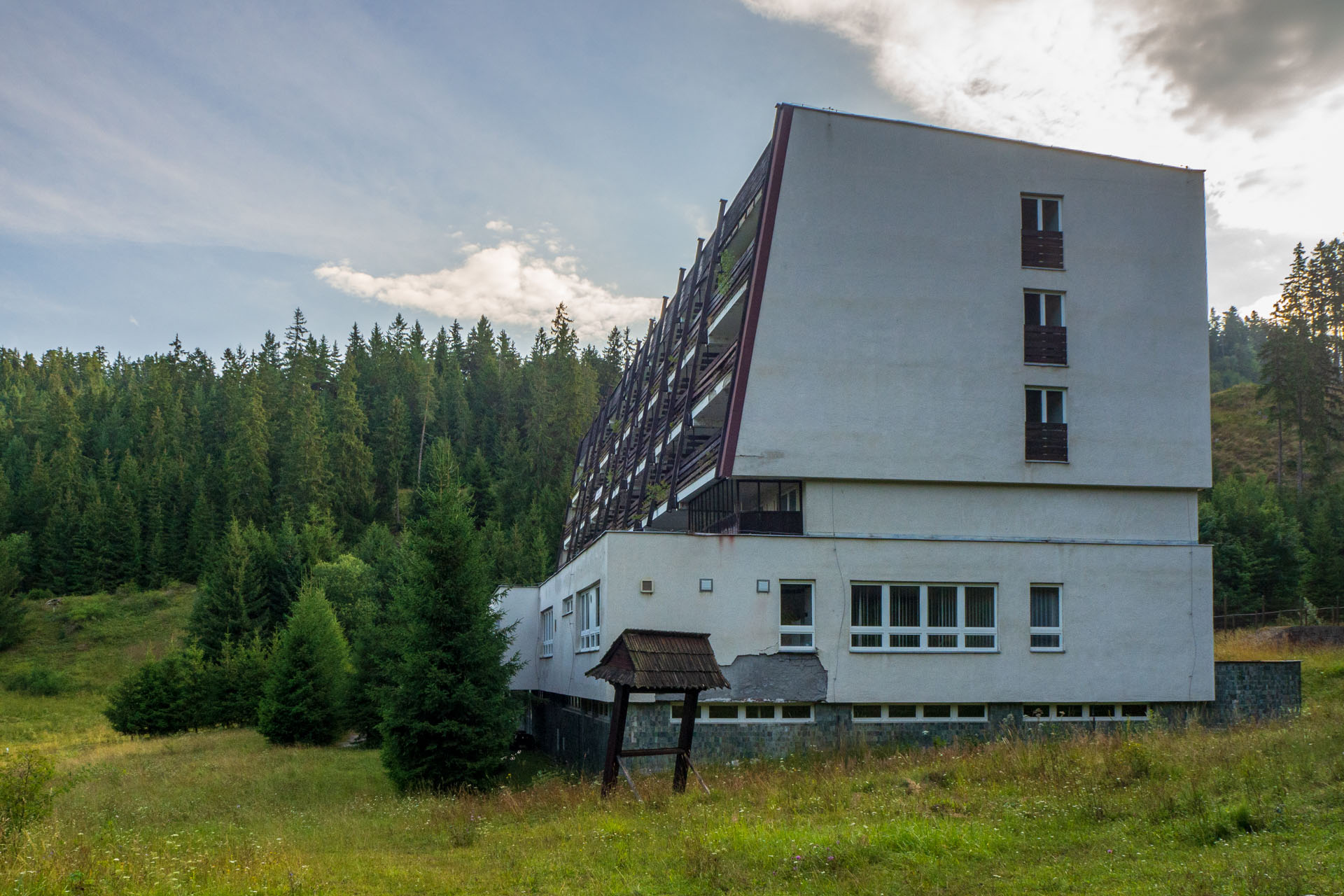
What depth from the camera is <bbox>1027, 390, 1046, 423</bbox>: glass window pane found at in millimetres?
25703

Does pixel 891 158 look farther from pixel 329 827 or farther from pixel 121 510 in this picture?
pixel 121 510

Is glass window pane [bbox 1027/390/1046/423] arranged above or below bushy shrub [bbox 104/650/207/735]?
above

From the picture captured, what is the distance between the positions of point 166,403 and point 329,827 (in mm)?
114649

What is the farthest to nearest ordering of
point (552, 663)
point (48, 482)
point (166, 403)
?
point (166, 403) < point (48, 482) < point (552, 663)

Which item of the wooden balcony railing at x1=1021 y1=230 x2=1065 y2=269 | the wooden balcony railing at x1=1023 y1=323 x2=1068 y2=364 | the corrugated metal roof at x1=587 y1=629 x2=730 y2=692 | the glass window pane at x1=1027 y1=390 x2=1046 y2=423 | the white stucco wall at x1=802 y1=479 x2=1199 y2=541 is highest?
the wooden balcony railing at x1=1021 y1=230 x2=1065 y2=269

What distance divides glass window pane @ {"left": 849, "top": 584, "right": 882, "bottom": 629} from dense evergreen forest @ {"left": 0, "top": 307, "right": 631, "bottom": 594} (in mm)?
45304

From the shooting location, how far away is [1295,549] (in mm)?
56969

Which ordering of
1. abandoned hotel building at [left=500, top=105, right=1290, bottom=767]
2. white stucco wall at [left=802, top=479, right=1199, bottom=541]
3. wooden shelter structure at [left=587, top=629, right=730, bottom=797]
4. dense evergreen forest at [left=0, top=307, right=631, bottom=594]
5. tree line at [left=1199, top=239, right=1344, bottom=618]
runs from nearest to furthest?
wooden shelter structure at [left=587, top=629, right=730, bottom=797] → abandoned hotel building at [left=500, top=105, right=1290, bottom=767] → white stucco wall at [left=802, top=479, right=1199, bottom=541] → tree line at [left=1199, top=239, right=1344, bottom=618] → dense evergreen forest at [left=0, top=307, right=631, bottom=594]

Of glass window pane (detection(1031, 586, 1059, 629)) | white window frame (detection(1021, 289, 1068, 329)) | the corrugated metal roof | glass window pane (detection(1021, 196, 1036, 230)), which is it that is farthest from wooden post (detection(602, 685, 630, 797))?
glass window pane (detection(1021, 196, 1036, 230))

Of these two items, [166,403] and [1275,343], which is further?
[166,403]

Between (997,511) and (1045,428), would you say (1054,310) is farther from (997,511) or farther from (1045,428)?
(997,511)

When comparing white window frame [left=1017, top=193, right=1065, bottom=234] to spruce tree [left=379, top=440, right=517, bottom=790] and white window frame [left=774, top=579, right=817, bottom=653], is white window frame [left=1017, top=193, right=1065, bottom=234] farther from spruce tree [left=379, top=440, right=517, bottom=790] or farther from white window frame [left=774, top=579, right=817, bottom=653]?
spruce tree [left=379, top=440, right=517, bottom=790]

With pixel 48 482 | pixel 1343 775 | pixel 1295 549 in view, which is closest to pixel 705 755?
pixel 1343 775

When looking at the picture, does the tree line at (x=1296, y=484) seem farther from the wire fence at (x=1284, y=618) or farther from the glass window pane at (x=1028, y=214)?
the glass window pane at (x=1028, y=214)
